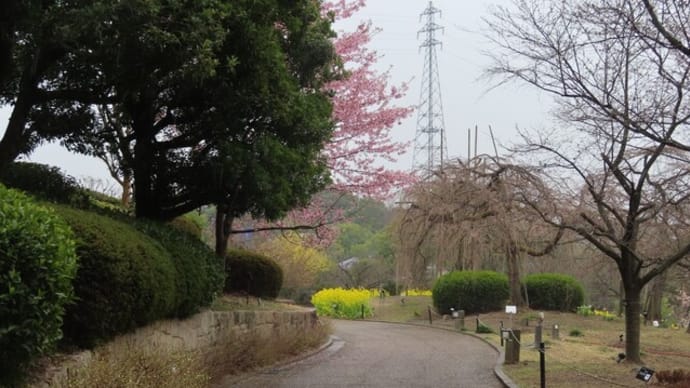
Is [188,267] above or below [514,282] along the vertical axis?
below

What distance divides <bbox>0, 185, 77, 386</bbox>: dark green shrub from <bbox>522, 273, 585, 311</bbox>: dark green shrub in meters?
24.3

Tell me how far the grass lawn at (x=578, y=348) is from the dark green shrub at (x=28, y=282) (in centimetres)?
735

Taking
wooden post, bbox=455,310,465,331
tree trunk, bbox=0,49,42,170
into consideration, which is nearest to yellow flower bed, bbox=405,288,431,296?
wooden post, bbox=455,310,465,331

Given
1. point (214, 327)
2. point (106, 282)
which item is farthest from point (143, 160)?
point (106, 282)

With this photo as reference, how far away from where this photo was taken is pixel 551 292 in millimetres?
27375

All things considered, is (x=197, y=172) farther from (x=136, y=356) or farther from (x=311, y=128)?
(x=136, y=356)

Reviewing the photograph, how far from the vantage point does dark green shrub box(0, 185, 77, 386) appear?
14.7ft

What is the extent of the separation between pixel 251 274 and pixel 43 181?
288 inches

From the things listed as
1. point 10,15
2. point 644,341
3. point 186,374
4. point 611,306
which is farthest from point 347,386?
point 611,306

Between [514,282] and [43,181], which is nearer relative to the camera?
[43,181]

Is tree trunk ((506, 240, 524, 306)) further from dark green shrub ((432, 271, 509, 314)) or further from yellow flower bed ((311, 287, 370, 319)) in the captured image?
yellow flower bed ((311, 287, 370, 319))

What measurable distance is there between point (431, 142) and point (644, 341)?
21062 mm

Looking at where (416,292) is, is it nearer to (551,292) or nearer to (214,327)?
A: (551,292)

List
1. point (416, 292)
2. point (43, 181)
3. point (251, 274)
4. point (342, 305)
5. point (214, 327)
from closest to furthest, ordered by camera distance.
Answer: point (43, 181) < point (214, 327) < point (251, 274) < point (342, 305) < point (416, 292)
